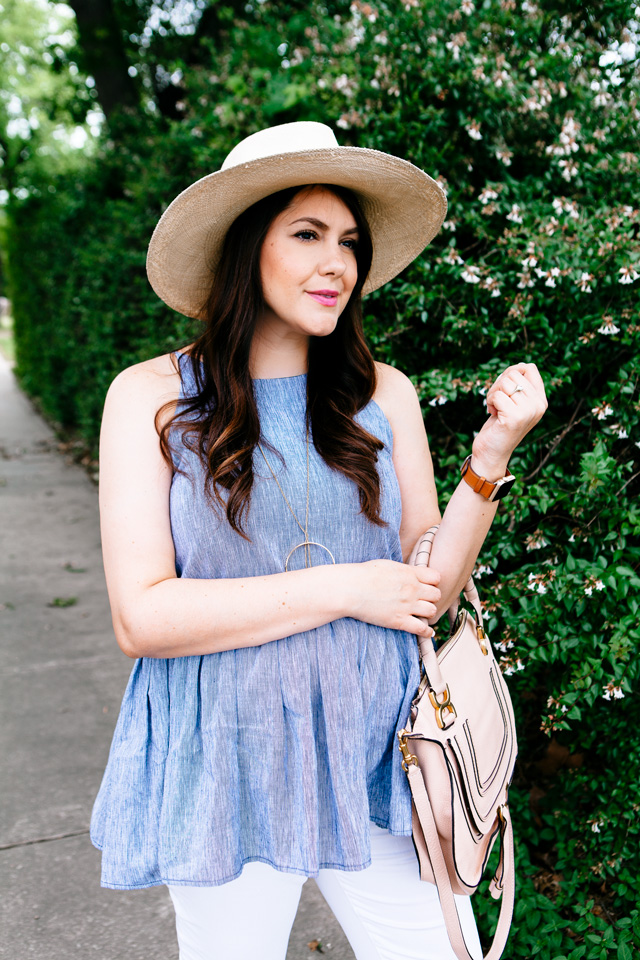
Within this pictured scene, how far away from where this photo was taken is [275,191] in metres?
1.64

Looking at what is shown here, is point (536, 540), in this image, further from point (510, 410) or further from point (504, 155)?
point (504, 155)

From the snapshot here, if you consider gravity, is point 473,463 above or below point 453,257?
below

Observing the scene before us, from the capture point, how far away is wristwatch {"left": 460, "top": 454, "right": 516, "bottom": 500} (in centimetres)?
153

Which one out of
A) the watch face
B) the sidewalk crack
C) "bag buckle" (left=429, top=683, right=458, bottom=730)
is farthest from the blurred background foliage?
the sidewalk crack

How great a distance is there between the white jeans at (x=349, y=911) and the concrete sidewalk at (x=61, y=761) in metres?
0.81

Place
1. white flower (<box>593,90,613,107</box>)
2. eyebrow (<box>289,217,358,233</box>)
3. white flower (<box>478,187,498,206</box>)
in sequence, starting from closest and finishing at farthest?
eyebrow (<box>289,217,358,233</box>) → white flower (<box>478,187,498,206</box>) → white flower (<box>593,90,613,107</box>)

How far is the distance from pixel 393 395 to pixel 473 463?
34 centimetres

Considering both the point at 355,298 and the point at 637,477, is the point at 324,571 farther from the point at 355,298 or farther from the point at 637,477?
the point at 637,477

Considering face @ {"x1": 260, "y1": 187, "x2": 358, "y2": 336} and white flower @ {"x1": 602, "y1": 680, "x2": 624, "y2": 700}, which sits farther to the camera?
white flower @ {"x1": 602, "y1": 680, "x2": 624, "y2": 700}

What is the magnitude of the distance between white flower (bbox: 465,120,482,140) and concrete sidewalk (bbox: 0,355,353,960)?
8.28ft

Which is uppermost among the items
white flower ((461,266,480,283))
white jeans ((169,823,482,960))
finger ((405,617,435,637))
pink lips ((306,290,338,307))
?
white flower ((461,266,480,283))

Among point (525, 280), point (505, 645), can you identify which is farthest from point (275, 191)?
point (505, 645)

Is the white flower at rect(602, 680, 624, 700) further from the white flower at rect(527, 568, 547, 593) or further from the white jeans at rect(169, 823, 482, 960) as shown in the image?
the white jeans at rect(169, 823, 482, 960)

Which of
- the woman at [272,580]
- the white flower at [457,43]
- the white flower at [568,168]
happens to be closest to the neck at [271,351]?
the woman at [272,580]
